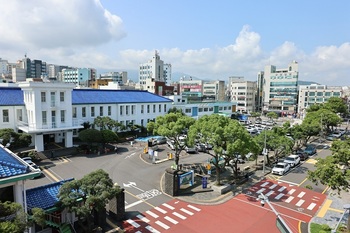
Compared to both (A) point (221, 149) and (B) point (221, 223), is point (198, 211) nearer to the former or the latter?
(B) point (221, 223)

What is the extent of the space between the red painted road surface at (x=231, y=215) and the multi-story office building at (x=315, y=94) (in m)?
86.7

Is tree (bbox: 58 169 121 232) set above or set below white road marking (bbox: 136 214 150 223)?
above

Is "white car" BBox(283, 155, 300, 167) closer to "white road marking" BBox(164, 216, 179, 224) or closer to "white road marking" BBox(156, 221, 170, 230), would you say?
"white road marking" BBox(164, 216, 179, 224)

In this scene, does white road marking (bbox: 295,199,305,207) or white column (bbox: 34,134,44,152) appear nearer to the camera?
white road marking (bbox: 295,199,305,207)

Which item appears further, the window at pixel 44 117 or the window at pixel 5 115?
the window at pixel 5 115

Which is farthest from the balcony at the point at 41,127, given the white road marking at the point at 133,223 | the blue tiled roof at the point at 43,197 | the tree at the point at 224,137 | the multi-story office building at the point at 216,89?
the multi-story office building at the point at 216,89

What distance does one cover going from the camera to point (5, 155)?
42.4 feet

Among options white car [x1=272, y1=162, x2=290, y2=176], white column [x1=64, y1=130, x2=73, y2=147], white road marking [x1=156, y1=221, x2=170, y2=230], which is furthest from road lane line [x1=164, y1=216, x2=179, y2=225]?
white column [x1=64, y1=130, x2=73, y2=147]

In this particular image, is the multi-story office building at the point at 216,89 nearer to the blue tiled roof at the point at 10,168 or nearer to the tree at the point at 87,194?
the tree at the point at 87,194

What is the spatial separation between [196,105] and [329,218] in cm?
4737

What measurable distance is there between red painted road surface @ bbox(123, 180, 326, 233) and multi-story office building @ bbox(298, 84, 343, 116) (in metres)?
86.7

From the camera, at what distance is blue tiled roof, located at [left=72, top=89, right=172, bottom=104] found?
42.7 m

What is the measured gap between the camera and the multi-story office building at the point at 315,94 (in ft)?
320

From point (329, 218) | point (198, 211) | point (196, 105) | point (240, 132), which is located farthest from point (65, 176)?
point (196, 105)
